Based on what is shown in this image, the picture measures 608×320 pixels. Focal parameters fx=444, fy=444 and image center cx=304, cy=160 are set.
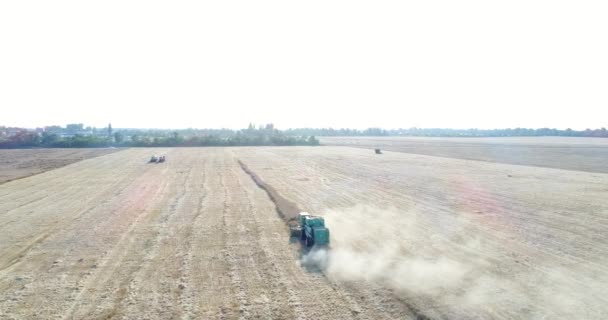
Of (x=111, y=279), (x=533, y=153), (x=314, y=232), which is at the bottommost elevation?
(x=533, y=153)

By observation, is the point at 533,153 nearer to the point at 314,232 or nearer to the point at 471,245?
the point at 471,245

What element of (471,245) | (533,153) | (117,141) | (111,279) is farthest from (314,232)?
(117,141)

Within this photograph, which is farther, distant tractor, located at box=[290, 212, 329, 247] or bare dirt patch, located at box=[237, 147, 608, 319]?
distant tractor, located at box=[290, 212, 329, 247]

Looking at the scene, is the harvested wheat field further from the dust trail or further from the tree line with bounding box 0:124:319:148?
the tree line with bounding box 0:124:319:148

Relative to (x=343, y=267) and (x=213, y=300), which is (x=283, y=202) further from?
(x=213, y=300)

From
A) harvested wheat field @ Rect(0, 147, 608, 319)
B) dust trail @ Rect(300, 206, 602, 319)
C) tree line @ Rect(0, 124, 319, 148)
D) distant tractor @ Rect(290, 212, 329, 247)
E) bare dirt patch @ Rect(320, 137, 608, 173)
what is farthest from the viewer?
tree line @ Rect(0, 124, 319, 148)

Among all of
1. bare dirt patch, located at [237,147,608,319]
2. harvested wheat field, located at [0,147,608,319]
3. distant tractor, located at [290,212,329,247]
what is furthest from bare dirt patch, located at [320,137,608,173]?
distant tractor, located at [290,212,329,247]

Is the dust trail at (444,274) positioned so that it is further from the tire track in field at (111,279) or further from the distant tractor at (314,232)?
the tire track in field at (111,279)

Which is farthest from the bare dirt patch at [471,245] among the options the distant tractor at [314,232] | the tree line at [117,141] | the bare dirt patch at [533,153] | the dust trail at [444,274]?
the tree line at [117,141]

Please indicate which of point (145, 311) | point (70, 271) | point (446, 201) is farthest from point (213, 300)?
point (446, 201)
